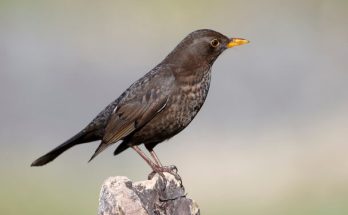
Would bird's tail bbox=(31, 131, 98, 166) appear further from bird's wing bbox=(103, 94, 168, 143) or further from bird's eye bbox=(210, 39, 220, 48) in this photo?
bird's eye bbox=(210, 39, 220, 48)

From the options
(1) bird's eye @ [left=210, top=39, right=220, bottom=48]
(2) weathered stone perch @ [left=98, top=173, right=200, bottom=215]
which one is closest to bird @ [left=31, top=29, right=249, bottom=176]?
(1) bird's eye @ [left=210, top=39, right=220, bottom=48]

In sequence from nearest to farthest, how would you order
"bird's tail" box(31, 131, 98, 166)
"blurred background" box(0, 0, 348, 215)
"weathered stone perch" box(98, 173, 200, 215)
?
"weathered stone perch" box(98, 173, 200, 215)
"bird's tail" box(31, 131, 98, 166)
"blurred background" box(0, 0, 348, 215)

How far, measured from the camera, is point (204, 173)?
12.5 m

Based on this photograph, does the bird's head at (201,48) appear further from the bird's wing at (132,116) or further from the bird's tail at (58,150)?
the bird's tail at (58,150)

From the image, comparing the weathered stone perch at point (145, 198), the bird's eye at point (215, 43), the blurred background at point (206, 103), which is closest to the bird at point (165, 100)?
the bird's eye at point (215, 43)

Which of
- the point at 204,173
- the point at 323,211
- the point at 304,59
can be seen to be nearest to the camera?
the point at 323,211

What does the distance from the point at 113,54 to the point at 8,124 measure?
3.12m

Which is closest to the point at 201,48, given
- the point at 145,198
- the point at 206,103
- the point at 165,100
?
the point at 165,100

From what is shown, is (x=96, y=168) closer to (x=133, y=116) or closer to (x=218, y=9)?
(x=133, y=116)

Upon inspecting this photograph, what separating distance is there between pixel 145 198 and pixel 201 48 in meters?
1.92

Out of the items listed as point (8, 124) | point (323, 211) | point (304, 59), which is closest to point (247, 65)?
point (304, 59)

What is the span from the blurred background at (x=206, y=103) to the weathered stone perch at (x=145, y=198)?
4114 mm

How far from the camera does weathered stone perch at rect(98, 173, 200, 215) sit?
673 centimetres

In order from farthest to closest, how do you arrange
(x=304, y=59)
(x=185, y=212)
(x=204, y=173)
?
(x=304, y=59) < (x=204, y=173) < (x=185, y=212)
